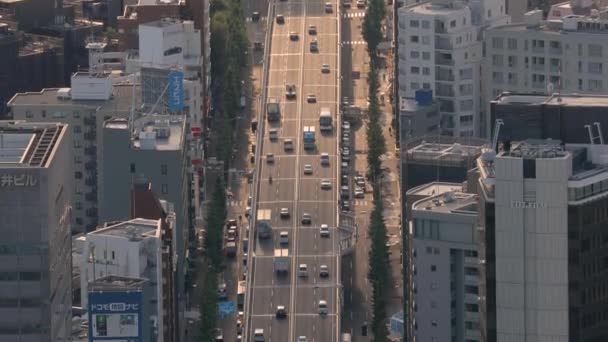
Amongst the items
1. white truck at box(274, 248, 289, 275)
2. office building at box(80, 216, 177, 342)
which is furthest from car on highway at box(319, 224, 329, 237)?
office building at box(80, 216, 177, 342)

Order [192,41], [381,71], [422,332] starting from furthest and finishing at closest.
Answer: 1. [381,71]
2. [192,41]
3. [422,332]

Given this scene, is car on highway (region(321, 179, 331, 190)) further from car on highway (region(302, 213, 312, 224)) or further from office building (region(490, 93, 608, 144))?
office building (region(490, 93, 608, 144))

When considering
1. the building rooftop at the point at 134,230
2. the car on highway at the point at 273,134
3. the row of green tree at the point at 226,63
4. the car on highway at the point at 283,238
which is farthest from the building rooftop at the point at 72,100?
the building rooftop at the point at 134,230

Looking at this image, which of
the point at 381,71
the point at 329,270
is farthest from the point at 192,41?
the point at 329,270

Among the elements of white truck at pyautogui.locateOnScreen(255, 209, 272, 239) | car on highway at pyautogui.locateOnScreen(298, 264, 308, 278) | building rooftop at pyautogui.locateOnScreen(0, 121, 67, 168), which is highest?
building rooftop at pyautogui.locateOnScreen(0, 121, 67, 168)

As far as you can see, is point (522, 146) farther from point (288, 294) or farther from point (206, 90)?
point (206, 90)

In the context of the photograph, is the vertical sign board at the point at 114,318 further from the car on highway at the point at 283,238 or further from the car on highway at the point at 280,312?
the car on highway at the point at 283,238
